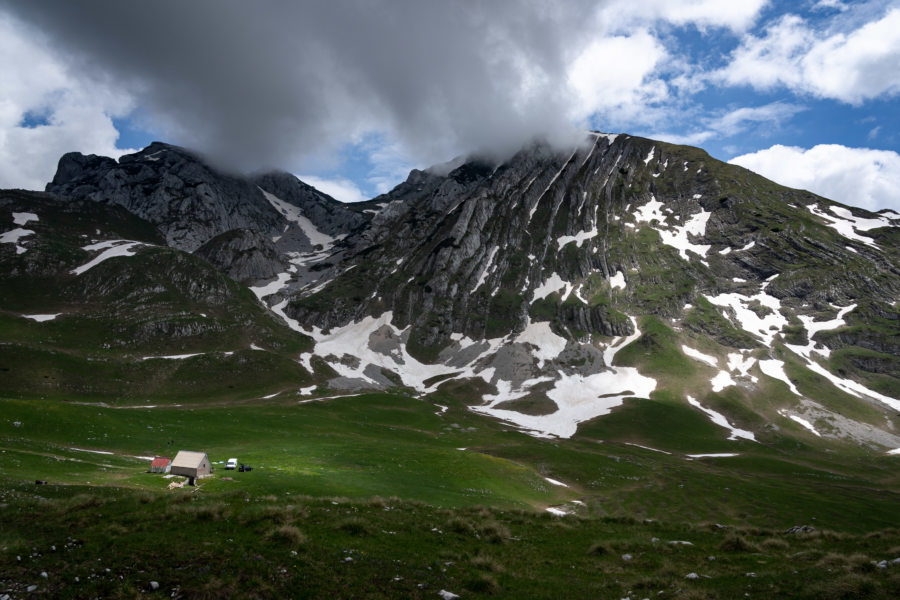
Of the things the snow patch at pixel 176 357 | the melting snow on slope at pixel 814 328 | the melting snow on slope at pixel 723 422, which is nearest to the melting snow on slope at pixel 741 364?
the melting snow on slope at pixel 814 328

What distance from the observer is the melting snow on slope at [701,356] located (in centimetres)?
17557

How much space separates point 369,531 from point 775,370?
192390 millimetres

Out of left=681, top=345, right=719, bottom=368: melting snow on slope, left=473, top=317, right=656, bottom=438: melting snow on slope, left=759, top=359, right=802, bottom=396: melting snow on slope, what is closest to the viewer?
left=473, top=317, right=656, bottom=438: melting snow on slope

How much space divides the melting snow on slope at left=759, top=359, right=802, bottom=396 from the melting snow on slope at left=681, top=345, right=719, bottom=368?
1491 cm

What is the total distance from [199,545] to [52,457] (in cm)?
3849

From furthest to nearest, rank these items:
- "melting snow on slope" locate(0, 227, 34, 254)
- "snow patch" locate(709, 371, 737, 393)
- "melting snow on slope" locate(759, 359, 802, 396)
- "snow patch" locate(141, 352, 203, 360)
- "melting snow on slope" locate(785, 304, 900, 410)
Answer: "melting snow on slope" locate(0, 227, 34, 254), "melting snow on slope" locate(759, 359, 802, 396), "snow patch" locate(709, 371, 737, 393), "melting snow on slope" locate(785, 304, 900, 410), "snow patch" locate(141, 352, 203, 360)

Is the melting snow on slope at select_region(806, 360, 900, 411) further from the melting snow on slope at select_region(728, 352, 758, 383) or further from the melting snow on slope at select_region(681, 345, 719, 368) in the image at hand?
the melting snow on slope at select_region(681, 345, 719, 368)

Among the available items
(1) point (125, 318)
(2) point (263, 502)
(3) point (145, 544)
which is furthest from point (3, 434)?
(1) point (125, 318)

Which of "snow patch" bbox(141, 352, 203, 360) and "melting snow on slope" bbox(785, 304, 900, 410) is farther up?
"melting snow on slope" bbox(785, 304, 900, 410)

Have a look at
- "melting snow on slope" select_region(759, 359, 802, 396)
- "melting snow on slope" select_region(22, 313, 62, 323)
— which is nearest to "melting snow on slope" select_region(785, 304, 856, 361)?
"melting snow on slope" select_region(759, 359, 802, 396)

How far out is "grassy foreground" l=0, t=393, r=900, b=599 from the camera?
14.2m

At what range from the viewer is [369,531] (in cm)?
1995

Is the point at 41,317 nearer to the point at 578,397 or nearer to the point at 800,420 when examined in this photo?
the point at 578,397

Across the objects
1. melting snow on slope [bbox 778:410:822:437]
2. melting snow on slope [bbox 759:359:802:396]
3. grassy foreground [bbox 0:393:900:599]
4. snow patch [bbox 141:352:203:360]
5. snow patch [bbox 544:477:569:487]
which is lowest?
snow patch [bbox 544:477:569:487]
